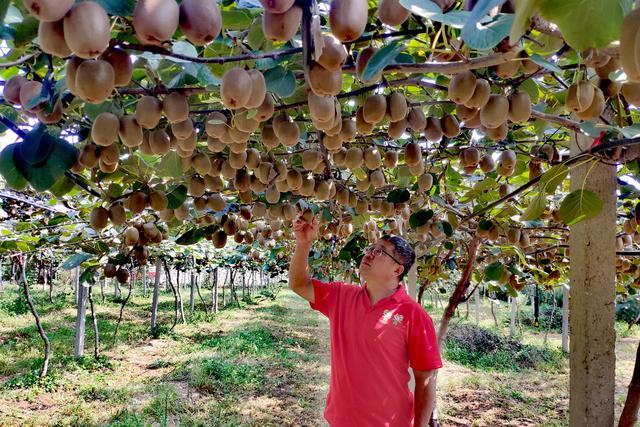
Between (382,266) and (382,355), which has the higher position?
(382,266)

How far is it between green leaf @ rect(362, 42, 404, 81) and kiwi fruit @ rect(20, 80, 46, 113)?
775mm

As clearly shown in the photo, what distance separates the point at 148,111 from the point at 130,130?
11cm

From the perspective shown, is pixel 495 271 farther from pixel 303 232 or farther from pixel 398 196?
pixel 303 232

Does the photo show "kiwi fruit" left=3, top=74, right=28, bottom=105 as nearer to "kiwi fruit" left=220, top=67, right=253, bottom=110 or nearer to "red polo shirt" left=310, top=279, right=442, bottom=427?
"kiwi fruit" left=220, top=67, right=253, bottom=110

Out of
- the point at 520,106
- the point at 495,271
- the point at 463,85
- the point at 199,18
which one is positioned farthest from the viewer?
the point at 495,271

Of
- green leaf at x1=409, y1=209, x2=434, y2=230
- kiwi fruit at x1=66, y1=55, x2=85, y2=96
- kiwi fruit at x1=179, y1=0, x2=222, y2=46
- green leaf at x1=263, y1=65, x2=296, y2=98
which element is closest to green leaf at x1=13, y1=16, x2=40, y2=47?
kiwi fruit at x1=66, y1=55, x2=85, y2=96

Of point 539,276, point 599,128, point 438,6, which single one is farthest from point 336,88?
point 539,276

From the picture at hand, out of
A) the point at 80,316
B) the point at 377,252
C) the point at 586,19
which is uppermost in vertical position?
the point at 586,19

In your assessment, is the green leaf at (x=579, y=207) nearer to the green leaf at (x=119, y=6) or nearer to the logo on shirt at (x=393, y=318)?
the logo on shirt at (x=393, y=318)

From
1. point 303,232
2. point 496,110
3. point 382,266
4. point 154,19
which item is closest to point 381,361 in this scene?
point 382,266

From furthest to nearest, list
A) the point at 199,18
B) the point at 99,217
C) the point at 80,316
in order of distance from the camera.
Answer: the point at 80,316 < the point at 99,217 < the point at 199,18

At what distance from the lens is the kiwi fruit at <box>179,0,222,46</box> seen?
0.80m

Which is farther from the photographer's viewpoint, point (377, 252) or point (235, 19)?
point (377, 252)

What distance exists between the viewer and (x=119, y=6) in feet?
2.67
